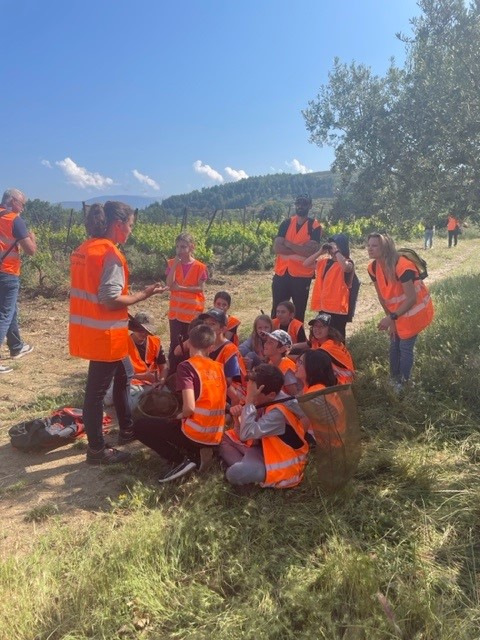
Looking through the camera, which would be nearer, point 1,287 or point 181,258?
point 181,258

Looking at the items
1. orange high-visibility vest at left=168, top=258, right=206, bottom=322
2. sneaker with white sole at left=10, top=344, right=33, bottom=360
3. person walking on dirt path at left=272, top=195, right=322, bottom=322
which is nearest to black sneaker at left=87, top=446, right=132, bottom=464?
orange high-visibility vest at left=168, top=258, right=206, bottom=322

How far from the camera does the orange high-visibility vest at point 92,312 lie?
3307mm

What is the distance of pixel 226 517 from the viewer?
290 cm

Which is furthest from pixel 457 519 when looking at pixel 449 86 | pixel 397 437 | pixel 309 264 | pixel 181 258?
pixel 449 86

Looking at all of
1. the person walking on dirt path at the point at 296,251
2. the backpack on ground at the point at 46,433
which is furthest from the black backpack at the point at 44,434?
the person walking on dirt path at the point at 296,251

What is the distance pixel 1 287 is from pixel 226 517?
4.55 metres

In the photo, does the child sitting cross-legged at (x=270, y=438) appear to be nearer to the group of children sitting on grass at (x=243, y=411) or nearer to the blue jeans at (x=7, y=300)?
the group of children sitting on grass at (x=243, y=411)

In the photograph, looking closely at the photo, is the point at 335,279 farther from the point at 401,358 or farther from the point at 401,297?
the point at 401,358

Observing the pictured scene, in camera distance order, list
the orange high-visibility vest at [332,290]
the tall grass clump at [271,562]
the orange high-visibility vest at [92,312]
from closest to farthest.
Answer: the tall grass clump at [271,562], the orange high-visibility vest at [92,312], the orange high-visibility vest at [332,290]

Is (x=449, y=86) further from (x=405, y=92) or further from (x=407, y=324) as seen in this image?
(x=407, y=324)

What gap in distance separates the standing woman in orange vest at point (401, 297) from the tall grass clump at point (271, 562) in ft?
3.57

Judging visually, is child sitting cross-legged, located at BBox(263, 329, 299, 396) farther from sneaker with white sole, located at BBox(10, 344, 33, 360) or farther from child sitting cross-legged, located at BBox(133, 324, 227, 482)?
sneaker with white sole, located at BBox(10, 344, 33, 360)

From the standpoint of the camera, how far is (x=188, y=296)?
5172 mm

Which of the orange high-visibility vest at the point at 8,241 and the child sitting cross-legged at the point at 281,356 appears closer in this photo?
the child sitting cross-legged at the point at 281,356
